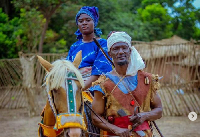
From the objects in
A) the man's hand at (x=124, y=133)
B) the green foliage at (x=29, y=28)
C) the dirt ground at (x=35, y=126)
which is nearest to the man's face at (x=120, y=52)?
the man's hand at (x=124, y=133)

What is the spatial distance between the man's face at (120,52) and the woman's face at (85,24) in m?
1.01

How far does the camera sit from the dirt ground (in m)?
8.34

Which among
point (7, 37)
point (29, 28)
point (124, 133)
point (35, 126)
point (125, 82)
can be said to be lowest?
point (35, 126)

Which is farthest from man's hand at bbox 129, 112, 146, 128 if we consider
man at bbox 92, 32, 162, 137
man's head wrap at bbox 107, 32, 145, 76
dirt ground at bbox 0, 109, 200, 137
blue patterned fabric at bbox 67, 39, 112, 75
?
dirt ground at bbox 0, 109, 200, 137

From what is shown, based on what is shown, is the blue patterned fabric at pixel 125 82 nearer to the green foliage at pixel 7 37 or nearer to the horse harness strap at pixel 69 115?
the horse harness strap at pixel 69 115

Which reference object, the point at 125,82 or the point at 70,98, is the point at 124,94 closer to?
the point at 125,82

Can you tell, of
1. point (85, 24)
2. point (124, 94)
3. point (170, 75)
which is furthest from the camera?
point (170, 75)

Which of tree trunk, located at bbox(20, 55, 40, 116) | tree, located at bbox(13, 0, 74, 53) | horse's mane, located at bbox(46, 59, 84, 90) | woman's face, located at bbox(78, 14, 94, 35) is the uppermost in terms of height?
tree, located at bbox(13, 0, 74, 53)

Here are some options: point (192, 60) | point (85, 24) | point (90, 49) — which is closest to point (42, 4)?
point (192, 60)

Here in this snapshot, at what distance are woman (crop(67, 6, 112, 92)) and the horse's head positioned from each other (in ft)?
2.47

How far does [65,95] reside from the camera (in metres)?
2.70

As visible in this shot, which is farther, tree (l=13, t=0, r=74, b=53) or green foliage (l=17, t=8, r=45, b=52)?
green foliage (l=17, t=8, r=45, b=52)

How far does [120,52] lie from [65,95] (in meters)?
0.65

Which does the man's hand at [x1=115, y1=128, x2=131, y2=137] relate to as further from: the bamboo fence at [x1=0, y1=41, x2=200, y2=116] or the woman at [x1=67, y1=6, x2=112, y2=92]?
the bamboo fence at [x1=0, y1=41, x2=200, y2=116]
